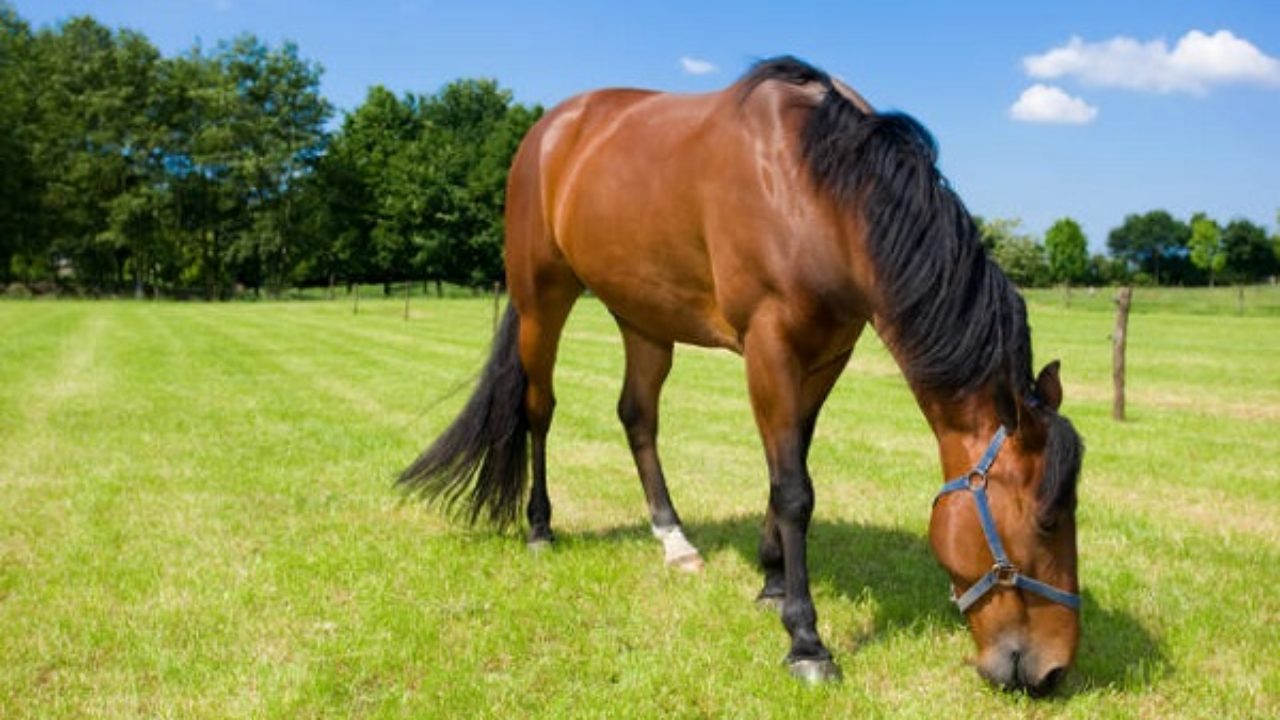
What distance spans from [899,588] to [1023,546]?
1565mm

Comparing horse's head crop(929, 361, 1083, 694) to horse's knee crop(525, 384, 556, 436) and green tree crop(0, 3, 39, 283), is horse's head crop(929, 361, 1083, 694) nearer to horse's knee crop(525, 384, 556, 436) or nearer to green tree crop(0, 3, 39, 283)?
horse's knee crop(525, 384, 556, 436)

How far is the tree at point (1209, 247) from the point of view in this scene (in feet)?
339

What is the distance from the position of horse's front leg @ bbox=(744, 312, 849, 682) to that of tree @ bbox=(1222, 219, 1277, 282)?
115 m

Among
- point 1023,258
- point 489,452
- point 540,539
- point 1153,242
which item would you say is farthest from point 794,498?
point 1153,242

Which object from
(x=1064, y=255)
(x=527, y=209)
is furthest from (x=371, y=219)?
(x=1064, y=255)

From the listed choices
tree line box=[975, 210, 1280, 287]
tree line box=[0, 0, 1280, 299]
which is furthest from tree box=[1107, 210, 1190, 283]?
tree line box=[0, 0, 1280, 299]

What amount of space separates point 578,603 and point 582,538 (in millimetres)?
1140

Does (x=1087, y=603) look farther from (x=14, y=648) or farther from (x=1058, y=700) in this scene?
(x=14, y=648)

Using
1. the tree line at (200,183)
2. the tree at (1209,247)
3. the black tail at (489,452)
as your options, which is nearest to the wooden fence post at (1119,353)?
the black tail at (489,452)

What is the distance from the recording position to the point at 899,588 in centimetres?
432

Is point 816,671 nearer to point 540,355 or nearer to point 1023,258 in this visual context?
point 540,355

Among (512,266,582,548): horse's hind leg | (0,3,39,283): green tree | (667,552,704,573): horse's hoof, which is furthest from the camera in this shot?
(0,3,39,283): green tree

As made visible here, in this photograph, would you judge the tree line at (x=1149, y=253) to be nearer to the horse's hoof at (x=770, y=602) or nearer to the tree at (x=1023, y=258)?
the tree at (x=1023, y=258)

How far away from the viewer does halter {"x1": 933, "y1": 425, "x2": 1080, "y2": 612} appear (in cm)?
282
